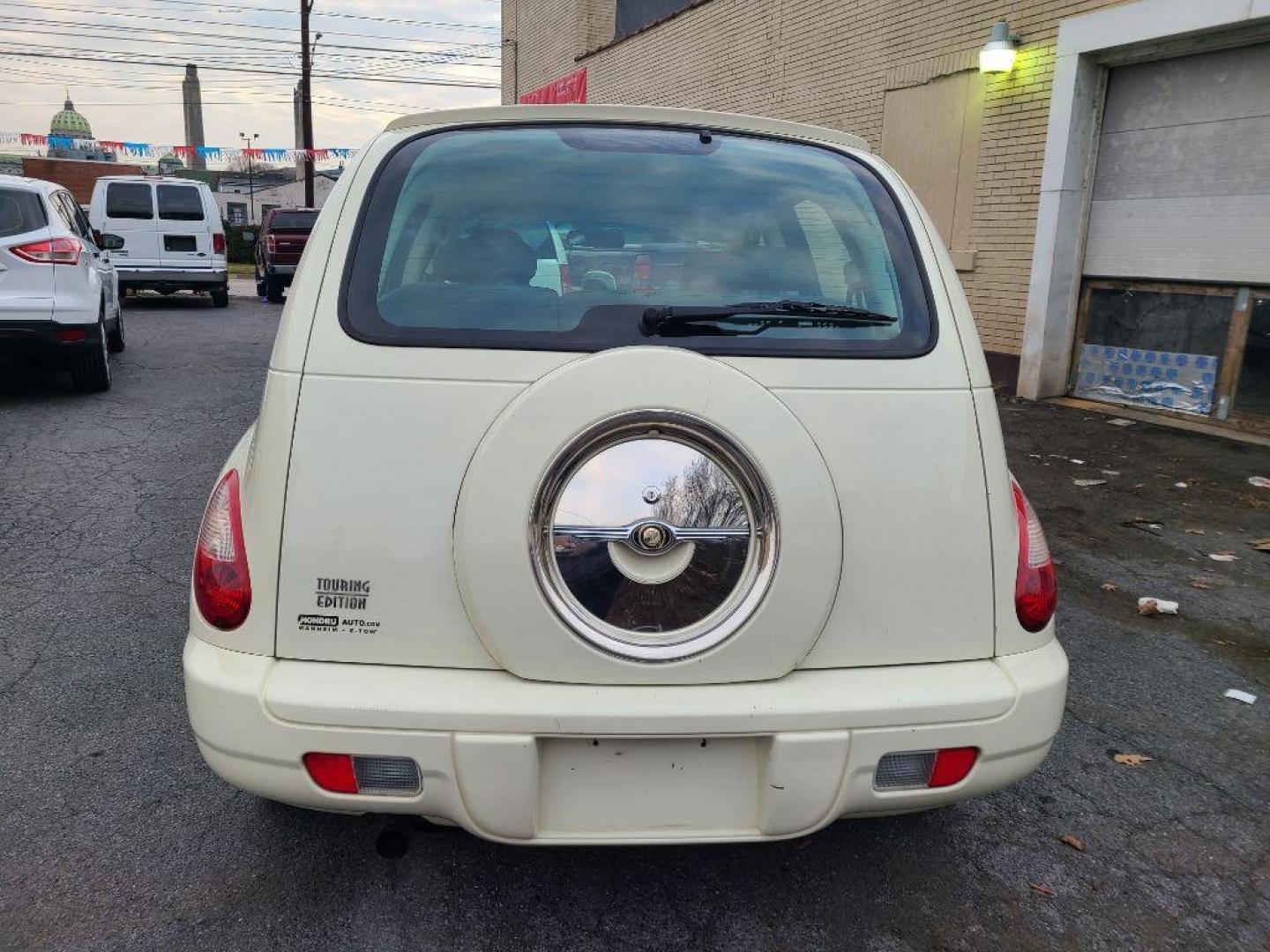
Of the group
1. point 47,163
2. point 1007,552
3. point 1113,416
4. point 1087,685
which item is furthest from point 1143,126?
point 47,163

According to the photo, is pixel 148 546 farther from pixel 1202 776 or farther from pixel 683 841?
Answer: pixel 1202 776

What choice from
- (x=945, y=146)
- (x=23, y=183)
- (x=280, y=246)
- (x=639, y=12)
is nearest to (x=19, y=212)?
(x=23, y=183)

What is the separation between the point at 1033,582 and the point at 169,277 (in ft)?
54.3

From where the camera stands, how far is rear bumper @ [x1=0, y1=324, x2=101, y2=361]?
7.19 metres

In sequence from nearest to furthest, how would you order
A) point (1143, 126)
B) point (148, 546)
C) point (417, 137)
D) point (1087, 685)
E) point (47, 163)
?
point (417, 137), point (1087, 685), point (148, 546), point (1143, 126), point (47, 163)

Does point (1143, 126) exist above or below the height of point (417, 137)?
above

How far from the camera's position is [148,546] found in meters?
4.55

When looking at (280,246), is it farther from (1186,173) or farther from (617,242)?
(617,242)

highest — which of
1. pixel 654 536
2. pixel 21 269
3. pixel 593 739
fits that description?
pixel 21 269

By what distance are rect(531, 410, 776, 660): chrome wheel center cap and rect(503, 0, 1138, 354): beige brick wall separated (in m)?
7.91

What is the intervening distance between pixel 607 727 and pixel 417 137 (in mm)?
1477

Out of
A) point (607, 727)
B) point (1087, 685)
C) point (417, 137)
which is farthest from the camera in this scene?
point (1087, 685)

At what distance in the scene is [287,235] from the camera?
61.1ft

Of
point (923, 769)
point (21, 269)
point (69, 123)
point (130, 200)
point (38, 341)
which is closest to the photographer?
point (923, 769)
